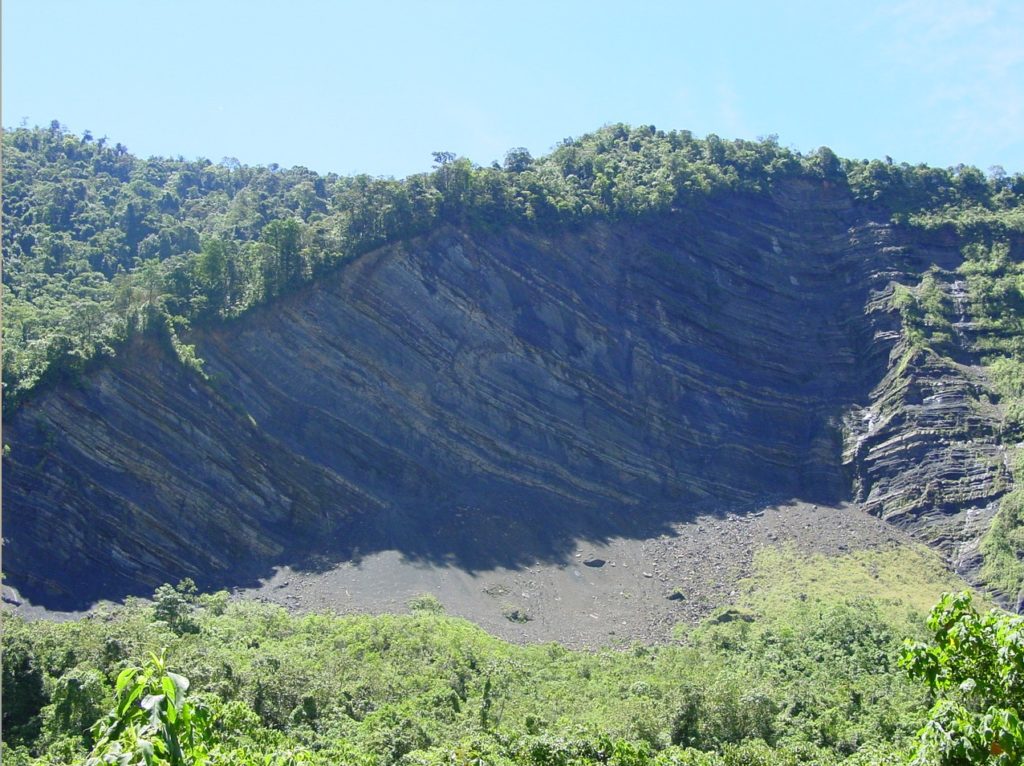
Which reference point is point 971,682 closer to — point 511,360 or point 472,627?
point 472,627

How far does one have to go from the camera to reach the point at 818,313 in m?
75.9

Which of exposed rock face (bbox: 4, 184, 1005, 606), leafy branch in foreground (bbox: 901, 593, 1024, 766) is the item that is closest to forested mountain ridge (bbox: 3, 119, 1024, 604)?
exposed rock face (bbox: 4, 184, 1005, 606)

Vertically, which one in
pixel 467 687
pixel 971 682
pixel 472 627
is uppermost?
pixel 971 682

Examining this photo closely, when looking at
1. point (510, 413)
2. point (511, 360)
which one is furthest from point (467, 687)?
point (511, 360)

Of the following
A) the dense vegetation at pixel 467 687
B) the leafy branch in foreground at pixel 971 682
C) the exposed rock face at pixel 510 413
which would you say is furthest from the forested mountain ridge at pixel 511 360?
the leafy branch in foreground at pixel 971 682

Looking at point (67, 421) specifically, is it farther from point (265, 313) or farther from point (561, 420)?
point (561, 420)

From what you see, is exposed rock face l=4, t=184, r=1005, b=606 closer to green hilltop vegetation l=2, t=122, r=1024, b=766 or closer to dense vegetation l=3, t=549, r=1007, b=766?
green hilltop vegetation l=2, t=122, r=1024, b=766

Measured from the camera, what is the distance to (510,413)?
211ft

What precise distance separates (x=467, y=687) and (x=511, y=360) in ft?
107

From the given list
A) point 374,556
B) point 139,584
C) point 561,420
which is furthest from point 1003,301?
point 139,584

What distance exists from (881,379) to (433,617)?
1499 inches

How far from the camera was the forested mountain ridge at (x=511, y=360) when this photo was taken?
53750 mm

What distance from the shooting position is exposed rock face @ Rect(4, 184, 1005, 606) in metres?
52.7

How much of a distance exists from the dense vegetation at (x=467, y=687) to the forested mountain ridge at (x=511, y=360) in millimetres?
8836
